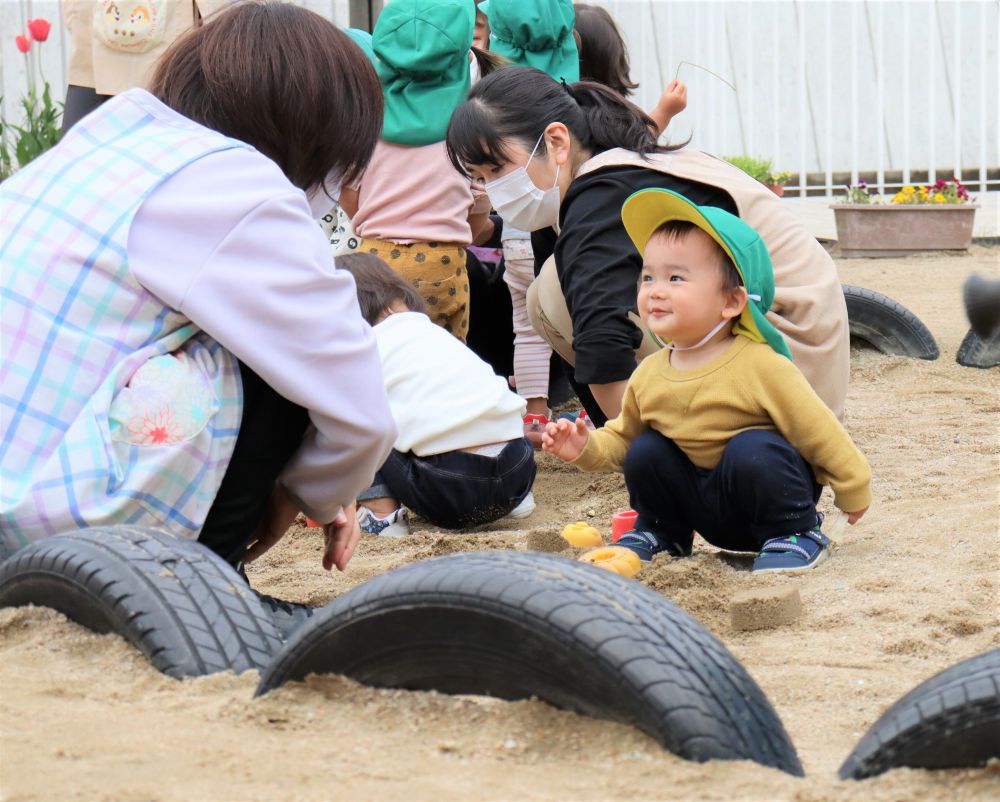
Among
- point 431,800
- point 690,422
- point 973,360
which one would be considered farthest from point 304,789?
point 973,360

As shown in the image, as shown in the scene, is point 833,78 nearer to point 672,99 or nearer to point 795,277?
point 672,99

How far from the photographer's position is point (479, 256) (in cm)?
525

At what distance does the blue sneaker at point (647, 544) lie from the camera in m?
2.93

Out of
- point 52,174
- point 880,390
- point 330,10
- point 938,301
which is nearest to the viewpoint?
point 52,174

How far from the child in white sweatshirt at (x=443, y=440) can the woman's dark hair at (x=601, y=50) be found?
96.2 inches

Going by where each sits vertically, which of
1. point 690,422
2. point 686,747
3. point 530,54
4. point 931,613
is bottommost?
point 931,613

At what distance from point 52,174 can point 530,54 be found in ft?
10.0

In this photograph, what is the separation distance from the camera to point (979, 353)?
5.15 meters

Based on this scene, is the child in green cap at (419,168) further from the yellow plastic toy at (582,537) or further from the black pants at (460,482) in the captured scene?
the yellow plastic toy at (582,537)

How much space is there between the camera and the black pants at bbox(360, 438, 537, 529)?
11.1ft

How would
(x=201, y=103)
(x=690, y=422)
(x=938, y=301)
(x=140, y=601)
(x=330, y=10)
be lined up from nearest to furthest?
(x=140, y=601)
(x=201, y=103)
(x=690, y=422)
(x=938, y=301)
(x=330, y=10)

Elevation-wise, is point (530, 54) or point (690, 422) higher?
point (530, 54)

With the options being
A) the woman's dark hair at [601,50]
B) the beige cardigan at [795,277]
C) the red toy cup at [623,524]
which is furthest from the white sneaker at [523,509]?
the woman's dark hair at [601,50]

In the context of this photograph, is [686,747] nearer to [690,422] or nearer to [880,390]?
[690,422]
